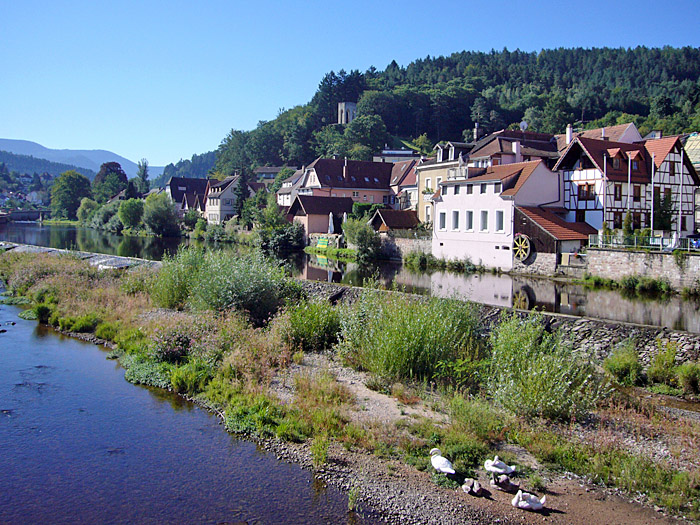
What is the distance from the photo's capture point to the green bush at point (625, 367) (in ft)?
41.7

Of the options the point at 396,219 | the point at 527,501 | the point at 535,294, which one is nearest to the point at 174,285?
the point at 527,501

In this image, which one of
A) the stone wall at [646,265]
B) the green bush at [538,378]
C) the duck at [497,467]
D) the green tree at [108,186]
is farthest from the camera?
the green tree at [108,186]

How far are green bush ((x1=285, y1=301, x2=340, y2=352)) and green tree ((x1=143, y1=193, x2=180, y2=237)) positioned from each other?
214ft

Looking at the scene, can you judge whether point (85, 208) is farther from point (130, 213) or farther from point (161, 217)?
point (161, 217)

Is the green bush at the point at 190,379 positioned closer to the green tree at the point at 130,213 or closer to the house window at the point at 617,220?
the house window at the point at 617,220

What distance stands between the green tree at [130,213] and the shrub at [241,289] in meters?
70.5

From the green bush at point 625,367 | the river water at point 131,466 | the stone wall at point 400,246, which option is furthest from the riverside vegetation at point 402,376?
the stone wall at point 400,246

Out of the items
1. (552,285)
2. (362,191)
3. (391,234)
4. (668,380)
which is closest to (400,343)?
(668,380)

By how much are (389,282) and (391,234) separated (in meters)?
15.6

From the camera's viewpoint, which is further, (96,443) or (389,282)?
(389,282)

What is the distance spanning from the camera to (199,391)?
12.7 metres

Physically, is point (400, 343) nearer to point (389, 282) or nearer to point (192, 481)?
point (192, 481)

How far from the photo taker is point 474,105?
12531cm

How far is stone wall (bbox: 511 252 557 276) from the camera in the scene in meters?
35.6
